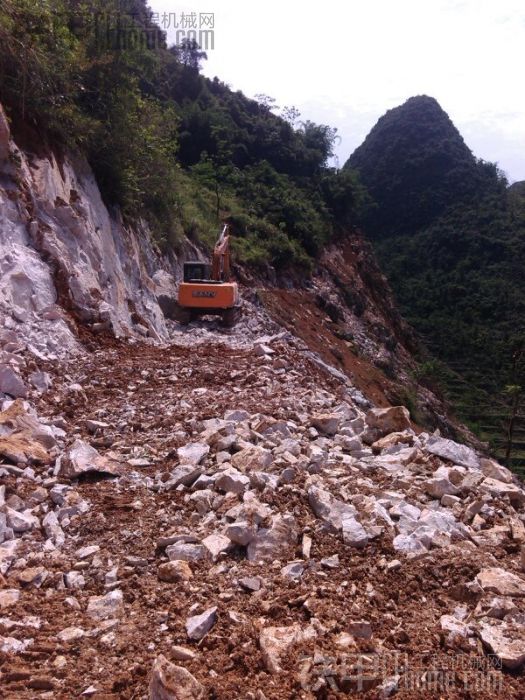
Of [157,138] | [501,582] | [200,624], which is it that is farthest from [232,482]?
[157,138]

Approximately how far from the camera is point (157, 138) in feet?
42.5

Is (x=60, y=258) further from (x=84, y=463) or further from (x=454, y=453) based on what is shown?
(x=454, y=453)

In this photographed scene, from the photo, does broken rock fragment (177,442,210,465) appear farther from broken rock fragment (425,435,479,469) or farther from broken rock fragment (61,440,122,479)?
broken rock fragment (425,435,479,469)

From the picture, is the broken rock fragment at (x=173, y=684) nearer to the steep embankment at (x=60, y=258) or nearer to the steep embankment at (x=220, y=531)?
the steep embankment at (x=220, y=531)

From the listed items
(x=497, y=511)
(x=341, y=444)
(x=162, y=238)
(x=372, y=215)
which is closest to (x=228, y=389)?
(x=341, y=444)

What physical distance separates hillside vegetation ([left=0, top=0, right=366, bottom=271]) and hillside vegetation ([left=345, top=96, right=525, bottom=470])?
9396 millimetres

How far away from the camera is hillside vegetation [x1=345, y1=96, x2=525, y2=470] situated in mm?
30141

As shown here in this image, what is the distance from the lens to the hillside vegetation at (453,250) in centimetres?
3014

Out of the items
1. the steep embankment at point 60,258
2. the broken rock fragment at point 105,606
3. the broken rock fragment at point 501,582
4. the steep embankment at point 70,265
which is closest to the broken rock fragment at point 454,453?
the broken rock fragment at point 501,582

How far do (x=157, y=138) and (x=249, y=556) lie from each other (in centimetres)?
1151

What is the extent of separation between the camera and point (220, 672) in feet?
7.73

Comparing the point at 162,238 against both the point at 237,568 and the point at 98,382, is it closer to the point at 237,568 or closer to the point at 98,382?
the point at 98,382

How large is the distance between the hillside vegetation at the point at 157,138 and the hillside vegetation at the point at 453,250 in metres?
9.40

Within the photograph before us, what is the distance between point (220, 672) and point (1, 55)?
7.92 meters
